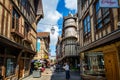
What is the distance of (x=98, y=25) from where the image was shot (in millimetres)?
11469

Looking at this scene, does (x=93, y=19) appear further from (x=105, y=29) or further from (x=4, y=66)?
(x=4, y=66)

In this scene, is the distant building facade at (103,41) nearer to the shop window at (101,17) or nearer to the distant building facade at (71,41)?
the shop window at (101,17)

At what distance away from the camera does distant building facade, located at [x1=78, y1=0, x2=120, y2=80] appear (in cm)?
874

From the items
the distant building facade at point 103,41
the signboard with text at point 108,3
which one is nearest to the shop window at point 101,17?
the distant building facade at point 103,41

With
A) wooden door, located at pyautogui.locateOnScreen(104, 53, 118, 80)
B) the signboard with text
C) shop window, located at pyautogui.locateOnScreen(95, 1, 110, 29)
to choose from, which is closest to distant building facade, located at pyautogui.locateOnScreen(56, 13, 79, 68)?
wooden door, located at pyautogui.locateOnScreen(104, 53, 118, 80)

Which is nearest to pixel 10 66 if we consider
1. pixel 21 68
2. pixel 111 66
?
pixel 21 68

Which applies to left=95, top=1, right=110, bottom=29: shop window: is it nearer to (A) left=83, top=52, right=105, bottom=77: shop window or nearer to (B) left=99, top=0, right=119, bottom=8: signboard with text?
(B) left=99, top=0, right=119, bottom=8: signboard with text

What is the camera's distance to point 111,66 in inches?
443

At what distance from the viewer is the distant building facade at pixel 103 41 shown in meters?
8.74

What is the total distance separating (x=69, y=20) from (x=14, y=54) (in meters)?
24.4

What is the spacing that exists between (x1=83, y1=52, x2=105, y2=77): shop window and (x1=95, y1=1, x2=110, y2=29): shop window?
383 cm

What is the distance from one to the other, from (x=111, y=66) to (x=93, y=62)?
12.8 feet

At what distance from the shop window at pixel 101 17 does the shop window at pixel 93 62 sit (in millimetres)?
3833

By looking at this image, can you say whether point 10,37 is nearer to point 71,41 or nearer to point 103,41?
point 103,41
